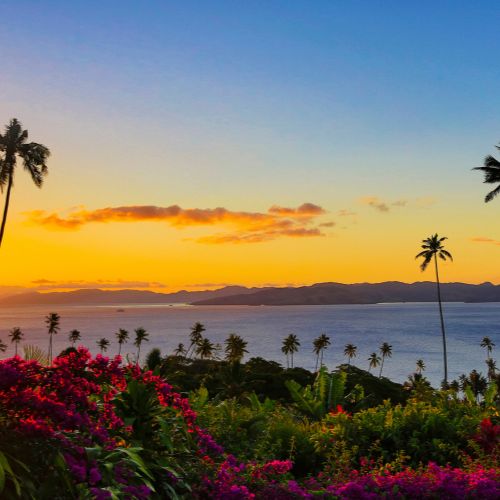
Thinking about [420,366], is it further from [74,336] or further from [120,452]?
[120,452]

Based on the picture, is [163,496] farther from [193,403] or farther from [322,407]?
[322,407]

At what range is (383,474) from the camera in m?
8.34

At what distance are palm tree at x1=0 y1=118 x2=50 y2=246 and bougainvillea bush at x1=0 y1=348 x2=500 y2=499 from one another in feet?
102

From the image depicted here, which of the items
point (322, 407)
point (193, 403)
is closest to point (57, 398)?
point (193, 403)

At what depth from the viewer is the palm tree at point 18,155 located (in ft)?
117

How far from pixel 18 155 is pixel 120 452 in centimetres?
3398

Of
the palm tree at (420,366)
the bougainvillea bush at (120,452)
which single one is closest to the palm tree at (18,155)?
the bougainvillea bush at (120,452)

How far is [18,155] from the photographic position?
3619 cm

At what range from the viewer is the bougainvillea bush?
5625 millimetres

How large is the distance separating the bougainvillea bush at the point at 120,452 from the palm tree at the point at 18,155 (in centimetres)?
3106

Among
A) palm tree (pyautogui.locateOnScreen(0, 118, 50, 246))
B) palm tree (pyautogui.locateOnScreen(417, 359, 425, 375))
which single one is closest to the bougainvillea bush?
palm tree (pyautogui.locateOnScreen(0, 118, 50, 246))

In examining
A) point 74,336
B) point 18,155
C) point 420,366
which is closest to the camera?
point 18,155

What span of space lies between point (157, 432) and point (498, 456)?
662 centimetres

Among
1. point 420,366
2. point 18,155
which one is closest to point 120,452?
point 18,155
